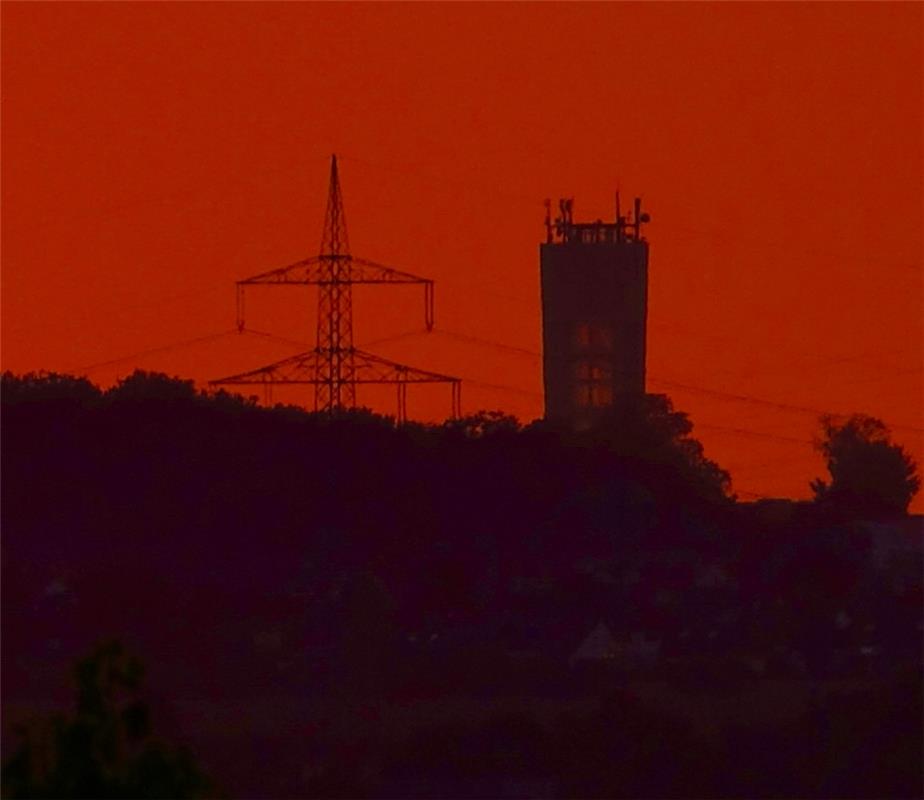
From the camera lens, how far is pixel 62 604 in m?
74.2

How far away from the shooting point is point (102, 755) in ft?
85.1

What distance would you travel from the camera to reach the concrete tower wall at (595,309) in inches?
6791

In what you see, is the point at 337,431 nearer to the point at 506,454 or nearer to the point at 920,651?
the point at 506,454

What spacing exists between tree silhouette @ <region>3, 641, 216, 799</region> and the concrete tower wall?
14549 centimetres

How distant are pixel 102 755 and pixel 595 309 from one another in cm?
14860

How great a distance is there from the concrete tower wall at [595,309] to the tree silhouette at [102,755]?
145485 mm

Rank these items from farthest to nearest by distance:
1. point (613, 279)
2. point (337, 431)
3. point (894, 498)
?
point (613, 279) → point (894, 498) → point (337, 431)

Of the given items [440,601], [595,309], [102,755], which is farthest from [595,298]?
[102,755]

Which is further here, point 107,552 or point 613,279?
point 613,279

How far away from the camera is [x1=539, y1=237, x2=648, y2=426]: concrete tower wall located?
17250cm

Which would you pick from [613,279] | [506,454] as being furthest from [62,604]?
[613,279]

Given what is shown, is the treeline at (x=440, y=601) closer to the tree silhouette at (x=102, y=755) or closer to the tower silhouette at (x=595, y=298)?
the tree silhouette at (x=102, y=755)

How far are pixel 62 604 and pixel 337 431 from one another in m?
20.0

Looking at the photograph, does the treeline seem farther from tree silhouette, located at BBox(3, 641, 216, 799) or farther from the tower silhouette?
the tower silhouette
